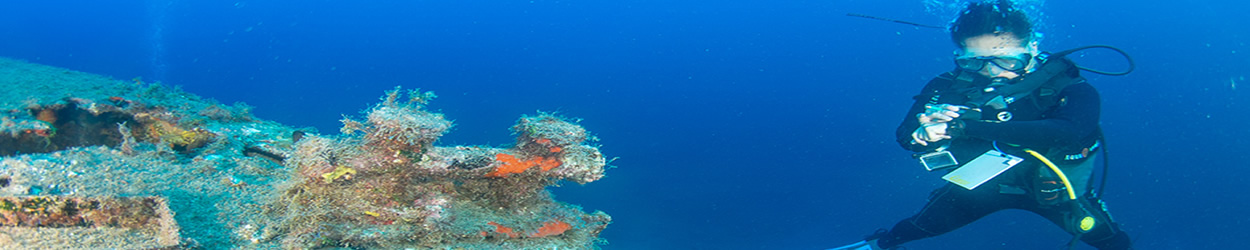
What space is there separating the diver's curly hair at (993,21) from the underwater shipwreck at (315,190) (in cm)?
340

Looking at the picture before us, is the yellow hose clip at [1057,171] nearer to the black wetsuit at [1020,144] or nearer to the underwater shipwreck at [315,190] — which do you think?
the black wetsuit at [1020,144]

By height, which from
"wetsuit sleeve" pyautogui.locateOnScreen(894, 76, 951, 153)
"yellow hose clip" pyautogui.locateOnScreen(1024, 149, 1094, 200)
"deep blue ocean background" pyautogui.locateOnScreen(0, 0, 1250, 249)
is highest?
"deep blue ocean background" pyautogui.locateOnScreen(0, 0, 1250, 249)

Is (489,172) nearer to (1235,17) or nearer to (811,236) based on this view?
(811,236)

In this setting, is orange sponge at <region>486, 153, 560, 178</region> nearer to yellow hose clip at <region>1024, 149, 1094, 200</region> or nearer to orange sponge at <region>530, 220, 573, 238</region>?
orange sponge at <region>530, 220, 573, 238</region>

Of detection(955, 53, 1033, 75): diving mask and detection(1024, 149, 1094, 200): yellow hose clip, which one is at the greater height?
detection(955, 53, 1033, 75): diving mask

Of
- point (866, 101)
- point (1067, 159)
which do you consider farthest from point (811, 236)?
point (866, 101)

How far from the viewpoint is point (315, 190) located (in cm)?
285

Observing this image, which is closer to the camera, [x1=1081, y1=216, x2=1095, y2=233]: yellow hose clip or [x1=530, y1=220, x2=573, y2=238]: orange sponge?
[x1=530, y1=220, x2=573, y2=238]: orange sponge

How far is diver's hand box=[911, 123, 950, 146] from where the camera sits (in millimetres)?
3936

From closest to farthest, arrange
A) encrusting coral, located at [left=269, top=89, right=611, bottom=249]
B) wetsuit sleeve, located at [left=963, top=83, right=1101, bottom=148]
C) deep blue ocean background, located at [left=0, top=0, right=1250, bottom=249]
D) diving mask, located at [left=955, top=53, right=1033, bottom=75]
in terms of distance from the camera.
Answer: encrusting coral, located at [left=269, top=89, right=611, bottom=249], wetsuit sleeve, located at [left=963, top=83, right=1101, bottom=148], diving mask, located at [left=955, top=53, right=1033, bottom=75], deep blue ocean background, located at [left=0, top=0, right=1250, bottom=249]

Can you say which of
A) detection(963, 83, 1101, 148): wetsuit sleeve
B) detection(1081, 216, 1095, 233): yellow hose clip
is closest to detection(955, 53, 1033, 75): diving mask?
detection(963, 83, 1101, 148): wetsuit sleeve

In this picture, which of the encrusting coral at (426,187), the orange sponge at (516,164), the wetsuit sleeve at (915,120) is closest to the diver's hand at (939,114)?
the wetsuit sleeve at (915,120)

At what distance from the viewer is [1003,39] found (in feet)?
13.8

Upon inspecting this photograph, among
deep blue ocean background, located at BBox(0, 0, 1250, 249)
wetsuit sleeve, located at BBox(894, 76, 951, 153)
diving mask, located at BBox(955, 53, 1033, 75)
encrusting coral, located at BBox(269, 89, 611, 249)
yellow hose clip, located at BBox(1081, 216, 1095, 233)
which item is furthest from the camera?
deep blue ocean background, located at BBox(0, 0, 1250, 249)
